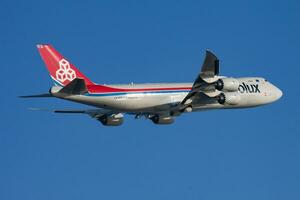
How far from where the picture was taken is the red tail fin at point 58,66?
72125 millimetres

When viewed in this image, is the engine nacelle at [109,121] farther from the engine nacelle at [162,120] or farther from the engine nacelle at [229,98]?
the engine nacelle at [229,98]

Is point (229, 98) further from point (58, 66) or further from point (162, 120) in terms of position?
point (58, 66)

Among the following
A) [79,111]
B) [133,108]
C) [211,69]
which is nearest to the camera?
[211,69]

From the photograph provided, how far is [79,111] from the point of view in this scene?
79500mm

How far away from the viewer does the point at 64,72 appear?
239 ft

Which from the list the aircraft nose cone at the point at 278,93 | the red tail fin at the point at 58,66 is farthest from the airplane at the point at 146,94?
the aircraft nose cone at the point at 278,93

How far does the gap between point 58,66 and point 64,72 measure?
2.71 ft

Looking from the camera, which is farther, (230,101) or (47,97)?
(230,101)

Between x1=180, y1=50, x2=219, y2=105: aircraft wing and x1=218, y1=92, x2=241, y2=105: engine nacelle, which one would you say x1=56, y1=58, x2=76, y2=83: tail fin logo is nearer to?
→ x1=180, y1=50, x2=219, y2=105: aircraft wing

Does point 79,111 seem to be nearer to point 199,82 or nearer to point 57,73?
point 57,73

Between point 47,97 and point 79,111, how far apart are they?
34.4 ft

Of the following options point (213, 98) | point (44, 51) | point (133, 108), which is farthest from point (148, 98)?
point (44, 51)

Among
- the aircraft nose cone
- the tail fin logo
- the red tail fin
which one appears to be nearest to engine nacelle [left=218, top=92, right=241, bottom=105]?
the aircraft nose cone

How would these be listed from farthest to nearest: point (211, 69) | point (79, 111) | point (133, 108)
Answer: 1. point (79, 111)
2. point (133, 108)
3. point (211, 69)
